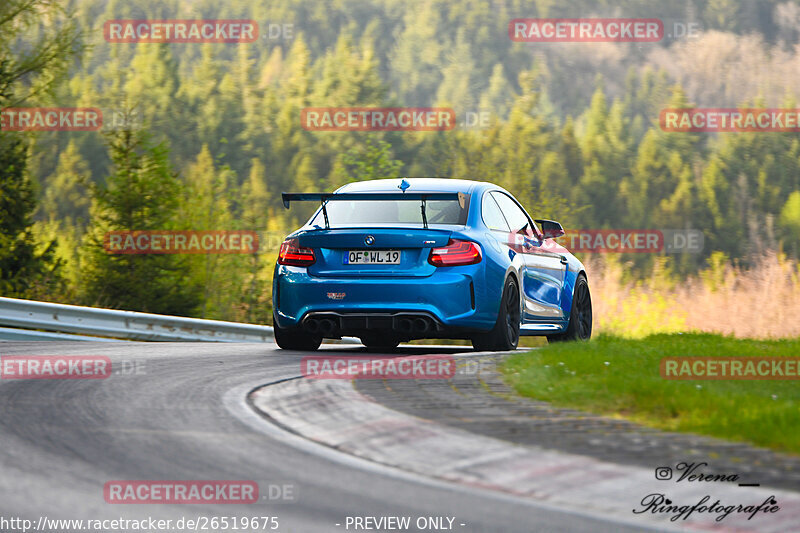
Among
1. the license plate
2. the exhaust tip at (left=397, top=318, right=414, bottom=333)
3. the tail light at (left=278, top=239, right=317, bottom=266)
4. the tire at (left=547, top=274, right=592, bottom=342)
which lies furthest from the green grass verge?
the tire at (left=547, top=274, right=592, bottom=342)

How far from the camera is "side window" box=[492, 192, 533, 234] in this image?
11613 mm

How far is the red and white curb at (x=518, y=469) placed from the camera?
188 inches

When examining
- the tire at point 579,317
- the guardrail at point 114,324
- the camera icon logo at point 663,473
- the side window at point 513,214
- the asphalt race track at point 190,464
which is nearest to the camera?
the asphalt race track at point 190,464

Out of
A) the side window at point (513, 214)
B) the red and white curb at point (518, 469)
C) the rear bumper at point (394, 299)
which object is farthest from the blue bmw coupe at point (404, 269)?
the red and white curb at point (518, 469)

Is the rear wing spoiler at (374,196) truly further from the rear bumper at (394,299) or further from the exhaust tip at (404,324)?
the exhaust tip at (404,324)

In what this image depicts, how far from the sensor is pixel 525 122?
9375 cm

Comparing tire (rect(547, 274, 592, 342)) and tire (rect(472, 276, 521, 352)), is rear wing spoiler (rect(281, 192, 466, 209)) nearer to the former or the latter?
tire (rect(472, 276, 521, 352))

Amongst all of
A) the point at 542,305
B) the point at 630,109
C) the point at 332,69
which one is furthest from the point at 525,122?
the point at 542,305

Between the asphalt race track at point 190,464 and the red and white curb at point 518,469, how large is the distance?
150mm

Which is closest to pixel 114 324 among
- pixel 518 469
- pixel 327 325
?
pixel 327 325

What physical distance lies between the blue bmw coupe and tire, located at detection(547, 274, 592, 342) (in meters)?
1.74

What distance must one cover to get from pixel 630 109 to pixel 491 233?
121743 millimetres

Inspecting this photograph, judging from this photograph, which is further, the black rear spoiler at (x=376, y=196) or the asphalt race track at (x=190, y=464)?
the black rear spoiler at (x=376, y=196)

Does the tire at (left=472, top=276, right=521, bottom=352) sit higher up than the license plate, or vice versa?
the license plate
